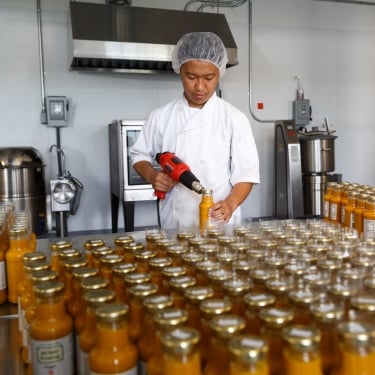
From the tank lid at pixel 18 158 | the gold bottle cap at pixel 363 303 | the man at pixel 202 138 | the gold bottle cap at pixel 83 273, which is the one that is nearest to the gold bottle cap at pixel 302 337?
the gold bottle cap at pixel 363 303

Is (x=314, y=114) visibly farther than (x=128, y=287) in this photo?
Yes

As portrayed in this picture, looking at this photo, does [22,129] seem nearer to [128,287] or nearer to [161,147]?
[161,147]

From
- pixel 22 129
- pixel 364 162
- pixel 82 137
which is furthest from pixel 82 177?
pixel 364 162

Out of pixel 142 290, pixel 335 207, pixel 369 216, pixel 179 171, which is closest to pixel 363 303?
pixel 142 290

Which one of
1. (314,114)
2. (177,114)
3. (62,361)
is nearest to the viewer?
(62,361)

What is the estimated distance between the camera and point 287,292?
0.59 metres

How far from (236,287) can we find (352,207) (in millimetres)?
891

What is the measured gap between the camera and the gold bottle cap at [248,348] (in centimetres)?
42

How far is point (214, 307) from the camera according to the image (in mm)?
535

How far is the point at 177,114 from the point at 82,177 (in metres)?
2.26

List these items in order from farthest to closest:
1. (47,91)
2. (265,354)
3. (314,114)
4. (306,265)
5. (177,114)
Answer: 1. (314,114)
2. (47,91)
3. (177,114)
4. (306,265)
5. (265,354)

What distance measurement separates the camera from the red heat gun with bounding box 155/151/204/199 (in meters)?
1.57

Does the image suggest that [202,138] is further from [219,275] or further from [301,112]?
[301,112]

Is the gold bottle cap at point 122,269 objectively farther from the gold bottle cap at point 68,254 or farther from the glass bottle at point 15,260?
the glass bottle at point 15,260
